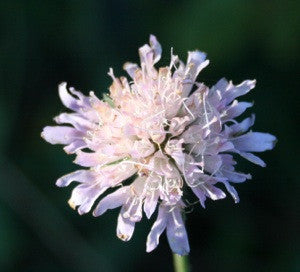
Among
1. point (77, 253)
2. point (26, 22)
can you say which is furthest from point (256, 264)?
point (26, 22)

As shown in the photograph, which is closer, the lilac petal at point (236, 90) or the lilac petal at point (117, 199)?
the lilac petal at point (117, 199)

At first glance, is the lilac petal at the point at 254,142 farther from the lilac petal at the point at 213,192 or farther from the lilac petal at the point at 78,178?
the lilac petal at the point at 78,178

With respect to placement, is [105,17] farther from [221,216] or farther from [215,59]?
[221,216]

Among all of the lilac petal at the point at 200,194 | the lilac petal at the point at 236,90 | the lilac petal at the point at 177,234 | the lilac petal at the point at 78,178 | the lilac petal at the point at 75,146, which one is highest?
→ the lilac petal at the point at 75,146

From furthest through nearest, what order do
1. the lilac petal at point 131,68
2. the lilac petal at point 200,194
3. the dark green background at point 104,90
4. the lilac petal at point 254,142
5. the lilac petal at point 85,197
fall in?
the dark green background at point 104,90
the lilac petal at point 131,68
the lilac petal at point 254,142
the lilac petal at point 85,197
the lilac petal at point 200,194

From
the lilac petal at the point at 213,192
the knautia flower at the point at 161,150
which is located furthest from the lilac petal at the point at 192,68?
the lilac petal at the point at 213,192

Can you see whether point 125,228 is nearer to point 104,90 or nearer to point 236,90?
point 236,90
